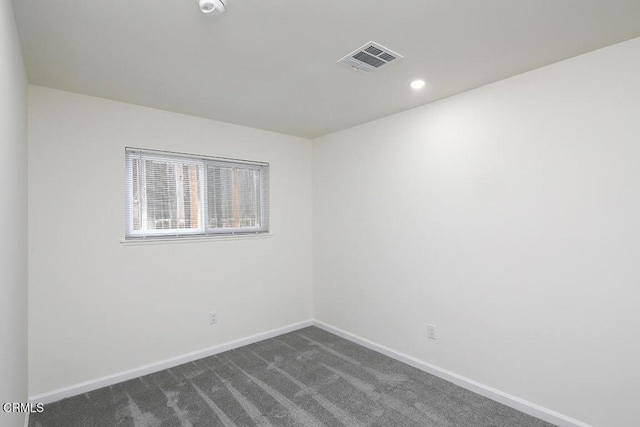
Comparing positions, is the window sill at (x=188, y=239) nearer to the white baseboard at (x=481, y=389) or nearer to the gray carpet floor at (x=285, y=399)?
the gray carpet floor at (x=285, y=399)

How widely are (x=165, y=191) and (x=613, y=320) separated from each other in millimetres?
3630

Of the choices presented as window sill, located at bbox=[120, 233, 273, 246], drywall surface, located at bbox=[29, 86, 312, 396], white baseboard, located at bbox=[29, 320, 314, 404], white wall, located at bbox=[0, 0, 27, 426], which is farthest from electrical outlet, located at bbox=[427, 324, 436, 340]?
white wall, located at bbox=[0, 0, 27, 426]

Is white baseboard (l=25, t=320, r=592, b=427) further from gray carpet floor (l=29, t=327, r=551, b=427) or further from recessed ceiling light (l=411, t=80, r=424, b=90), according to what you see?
recessed ceiling light (l=411, t=80, r=424, b=90)

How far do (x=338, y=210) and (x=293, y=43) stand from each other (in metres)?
2.21

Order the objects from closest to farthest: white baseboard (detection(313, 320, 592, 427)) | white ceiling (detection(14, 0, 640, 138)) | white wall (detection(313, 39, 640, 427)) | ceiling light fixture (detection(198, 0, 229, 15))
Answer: ceiling light fixture (detection(198, 0, 229, 15)) → white ceiling (detection(14, 0, 640, 138)) → white wall (detection(313, 39, 640, 427)) → white baseboard (detection(313, 320, 592, 427))

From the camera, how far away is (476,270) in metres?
2.57

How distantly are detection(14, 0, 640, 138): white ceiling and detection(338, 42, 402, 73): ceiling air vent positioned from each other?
0.05m

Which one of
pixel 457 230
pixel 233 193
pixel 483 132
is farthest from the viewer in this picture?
pixel 233 193

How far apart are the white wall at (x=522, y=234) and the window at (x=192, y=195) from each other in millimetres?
1348

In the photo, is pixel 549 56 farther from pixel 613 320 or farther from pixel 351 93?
pixel 613 320

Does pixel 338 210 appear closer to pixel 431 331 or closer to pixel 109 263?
pixel 431 331

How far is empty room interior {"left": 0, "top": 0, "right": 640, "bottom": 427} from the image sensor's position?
69.4 inches

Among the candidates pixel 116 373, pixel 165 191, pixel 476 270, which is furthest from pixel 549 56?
pixel 116 373

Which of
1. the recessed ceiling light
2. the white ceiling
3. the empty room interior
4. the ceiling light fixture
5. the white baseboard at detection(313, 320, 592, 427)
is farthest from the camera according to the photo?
the recessed ceiling light
